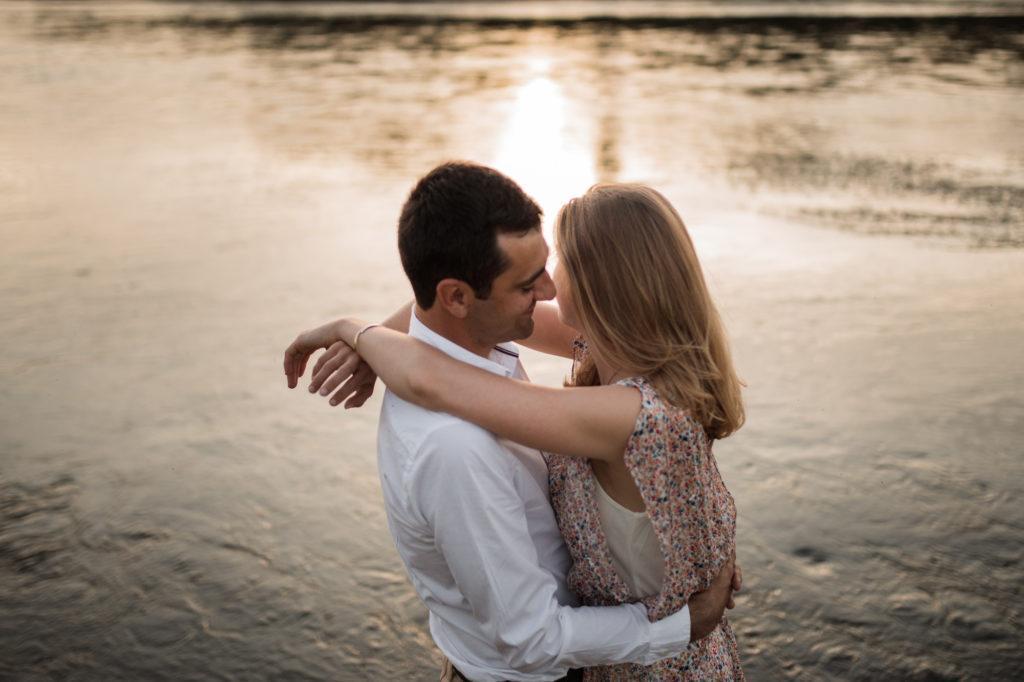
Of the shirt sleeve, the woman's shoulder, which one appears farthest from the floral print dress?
the shirt sleeve

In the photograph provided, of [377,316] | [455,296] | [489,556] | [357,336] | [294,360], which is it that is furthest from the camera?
[377,316]

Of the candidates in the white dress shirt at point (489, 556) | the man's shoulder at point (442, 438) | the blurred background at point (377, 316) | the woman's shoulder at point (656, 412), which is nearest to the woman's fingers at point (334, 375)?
the white dress shirt at point (489, 556)

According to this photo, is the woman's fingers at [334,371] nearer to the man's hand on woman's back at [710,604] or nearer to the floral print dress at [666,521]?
the floral print dress at [666,521]

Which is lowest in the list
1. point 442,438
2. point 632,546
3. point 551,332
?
point 632,546

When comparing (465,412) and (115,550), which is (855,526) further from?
(115,550)

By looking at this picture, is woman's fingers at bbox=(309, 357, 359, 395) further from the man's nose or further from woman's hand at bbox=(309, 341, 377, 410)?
the man's nose

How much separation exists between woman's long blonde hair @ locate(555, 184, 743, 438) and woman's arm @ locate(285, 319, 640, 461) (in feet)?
0.40

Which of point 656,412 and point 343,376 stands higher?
point 656,412

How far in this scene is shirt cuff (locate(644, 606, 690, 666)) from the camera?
245 cm

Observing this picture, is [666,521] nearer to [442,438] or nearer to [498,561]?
[498,561]

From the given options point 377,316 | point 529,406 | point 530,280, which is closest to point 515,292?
point 530,280

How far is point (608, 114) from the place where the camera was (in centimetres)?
1606

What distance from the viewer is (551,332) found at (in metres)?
3.17

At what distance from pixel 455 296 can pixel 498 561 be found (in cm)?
67
